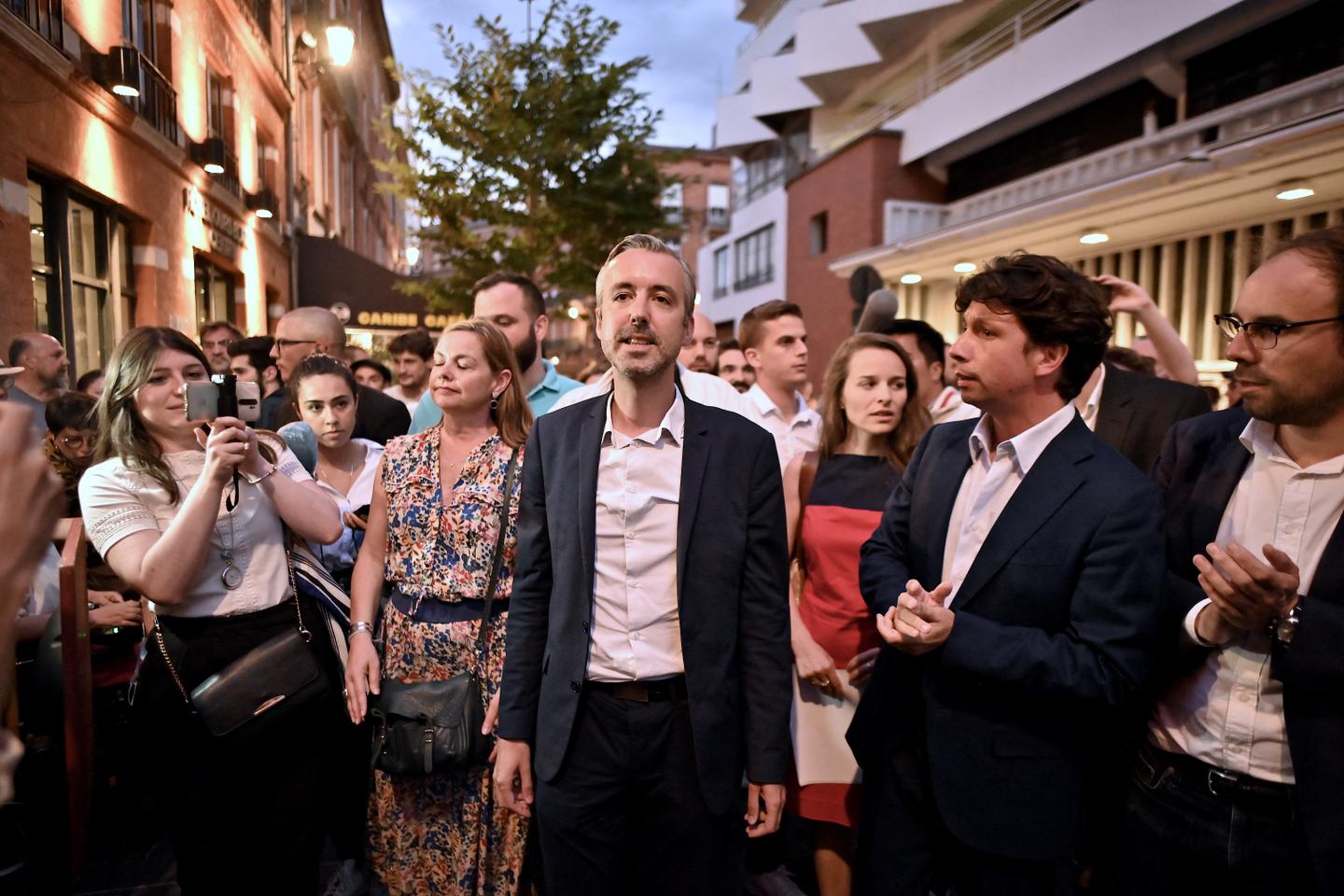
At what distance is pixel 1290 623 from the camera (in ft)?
5.76

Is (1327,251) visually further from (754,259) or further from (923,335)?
(754,259)

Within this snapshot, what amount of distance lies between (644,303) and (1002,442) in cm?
109

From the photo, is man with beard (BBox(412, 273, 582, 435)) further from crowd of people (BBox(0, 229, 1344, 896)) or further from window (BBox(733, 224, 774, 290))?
window (BBox(733, 224, 774, 290))

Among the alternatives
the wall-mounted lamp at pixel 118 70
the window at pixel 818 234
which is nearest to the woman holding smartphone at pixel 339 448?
the wall-mounted lamp at pixel 118 70

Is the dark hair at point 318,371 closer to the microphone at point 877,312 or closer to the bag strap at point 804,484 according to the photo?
the bag strap at point 804,484

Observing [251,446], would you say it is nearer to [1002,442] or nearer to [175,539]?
[175,539]

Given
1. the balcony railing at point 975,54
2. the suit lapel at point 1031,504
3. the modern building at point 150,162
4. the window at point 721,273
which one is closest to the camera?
the suit lapel at point 1031,504

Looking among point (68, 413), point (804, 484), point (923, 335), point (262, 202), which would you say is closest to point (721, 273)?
point (262, 202)

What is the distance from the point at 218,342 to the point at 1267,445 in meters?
7.28

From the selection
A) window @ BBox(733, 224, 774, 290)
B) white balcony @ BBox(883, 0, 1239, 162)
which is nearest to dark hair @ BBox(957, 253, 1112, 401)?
white balcony @ BBox(883, 0, 1239, 162)

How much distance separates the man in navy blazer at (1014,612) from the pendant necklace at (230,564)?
2.15 meters

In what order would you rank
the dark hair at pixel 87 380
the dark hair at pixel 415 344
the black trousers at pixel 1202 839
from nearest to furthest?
1. the black trousers at pixel 1202 839
2. the dark hair at pixel 87 380
3. the dark hair at pixel 415 344

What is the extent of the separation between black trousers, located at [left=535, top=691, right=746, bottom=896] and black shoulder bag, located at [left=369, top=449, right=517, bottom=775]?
527 millimetres

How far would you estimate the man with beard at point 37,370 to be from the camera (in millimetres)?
4879
